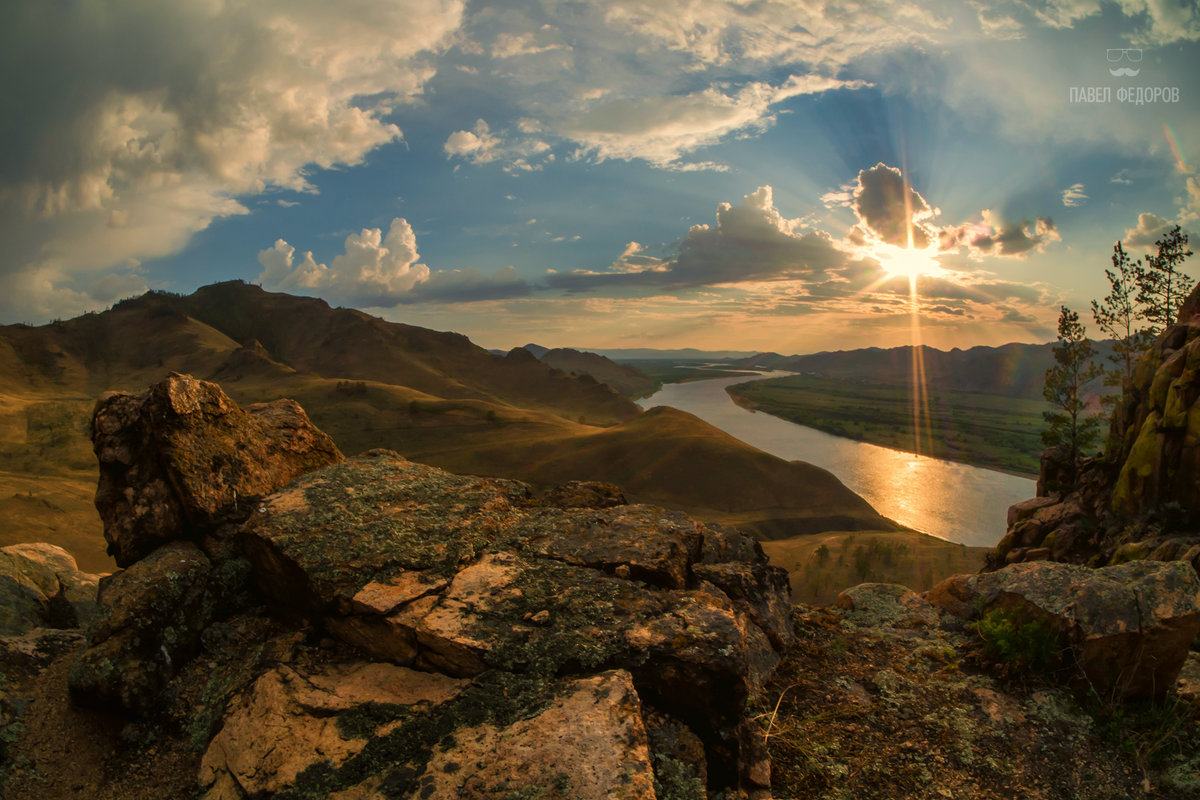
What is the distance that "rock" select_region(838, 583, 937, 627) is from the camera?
8.13 metres

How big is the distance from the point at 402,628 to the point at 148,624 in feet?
7.75

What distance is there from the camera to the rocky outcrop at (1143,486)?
14641 millimetres

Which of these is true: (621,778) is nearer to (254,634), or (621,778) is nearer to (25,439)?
(254,634)

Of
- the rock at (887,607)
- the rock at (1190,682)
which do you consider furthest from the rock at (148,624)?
the rock at (1190,682)

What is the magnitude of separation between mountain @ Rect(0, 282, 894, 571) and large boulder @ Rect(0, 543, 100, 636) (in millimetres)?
26282

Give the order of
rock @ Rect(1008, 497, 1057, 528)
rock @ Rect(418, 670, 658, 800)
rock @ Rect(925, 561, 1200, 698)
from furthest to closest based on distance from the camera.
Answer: rock @ Rect(1008, 497, 1057, 528), rock @ Rect(925, 561, 1200, 698), rock @ Rect(418, 670, 658, 800)

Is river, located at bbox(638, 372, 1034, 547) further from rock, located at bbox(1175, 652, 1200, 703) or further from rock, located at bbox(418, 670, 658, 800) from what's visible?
rock, located at bbox(418, 670, 658, 800)

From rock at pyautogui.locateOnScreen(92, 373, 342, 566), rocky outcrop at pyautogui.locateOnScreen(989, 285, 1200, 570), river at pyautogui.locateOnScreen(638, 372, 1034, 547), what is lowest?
river at pyautogui.locateOnScreen(638, 372, 1034, 547)

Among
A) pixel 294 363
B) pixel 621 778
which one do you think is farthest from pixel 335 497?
pixel 294 363

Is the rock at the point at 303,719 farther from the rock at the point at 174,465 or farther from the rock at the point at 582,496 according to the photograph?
the rock at the point at 582,496

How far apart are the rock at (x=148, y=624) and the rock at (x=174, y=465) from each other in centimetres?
36

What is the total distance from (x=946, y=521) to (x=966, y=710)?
76498mm

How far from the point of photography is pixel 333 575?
16.5ft

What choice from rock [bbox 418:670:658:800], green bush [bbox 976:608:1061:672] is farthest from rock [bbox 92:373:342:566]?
green bush [bbox 976:608:1061:672]
